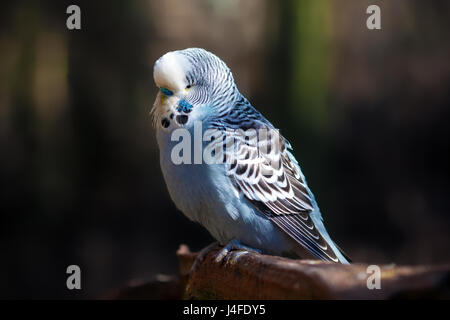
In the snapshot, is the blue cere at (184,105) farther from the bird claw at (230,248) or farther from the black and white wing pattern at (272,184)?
the bird claw at (230,248)

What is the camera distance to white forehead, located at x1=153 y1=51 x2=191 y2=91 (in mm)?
4090

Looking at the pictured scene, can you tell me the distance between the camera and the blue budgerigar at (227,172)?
429 cm

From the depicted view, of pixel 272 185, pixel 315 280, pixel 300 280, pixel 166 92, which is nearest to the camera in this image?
pixel 315 280

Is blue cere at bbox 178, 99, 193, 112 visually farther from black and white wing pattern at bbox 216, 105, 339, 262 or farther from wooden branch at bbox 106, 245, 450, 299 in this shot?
wooden branch at bbox 106, 245, 450, 299

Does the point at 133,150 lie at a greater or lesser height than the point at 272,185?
lesser

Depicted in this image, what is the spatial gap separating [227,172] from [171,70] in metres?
0.93

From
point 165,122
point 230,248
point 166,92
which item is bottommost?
point 230,248

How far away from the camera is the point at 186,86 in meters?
4.28

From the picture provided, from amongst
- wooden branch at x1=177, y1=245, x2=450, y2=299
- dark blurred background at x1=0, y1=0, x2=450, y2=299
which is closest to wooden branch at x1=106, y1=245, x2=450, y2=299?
wooden branch at x1=177, y1=245, x2=450, y2=299

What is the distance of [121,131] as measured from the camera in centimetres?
1048

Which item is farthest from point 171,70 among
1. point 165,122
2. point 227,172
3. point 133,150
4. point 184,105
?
point 133,150

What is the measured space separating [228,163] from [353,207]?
20.1 ft

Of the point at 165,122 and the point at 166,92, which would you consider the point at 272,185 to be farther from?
the point at 166,92
